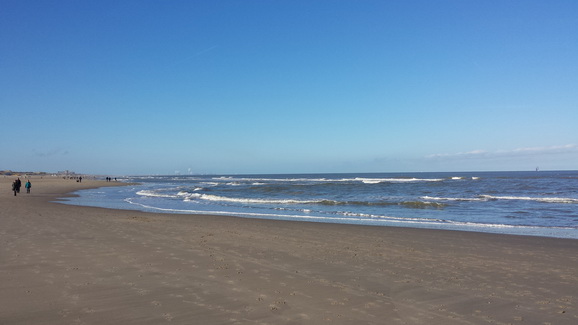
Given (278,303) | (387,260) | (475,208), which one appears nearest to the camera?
(278,303)

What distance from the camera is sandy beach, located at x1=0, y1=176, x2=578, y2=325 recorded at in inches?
224

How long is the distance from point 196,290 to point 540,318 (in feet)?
17.3

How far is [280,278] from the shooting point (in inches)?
305

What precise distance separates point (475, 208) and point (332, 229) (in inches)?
540

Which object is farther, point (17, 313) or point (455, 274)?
point (455, 274)

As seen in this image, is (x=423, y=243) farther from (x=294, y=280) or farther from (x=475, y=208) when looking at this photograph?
(x=475, y=208)

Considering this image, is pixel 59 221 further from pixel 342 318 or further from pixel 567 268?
pixel 567 268

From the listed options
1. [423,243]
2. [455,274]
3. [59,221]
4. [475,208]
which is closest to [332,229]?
[423,243]

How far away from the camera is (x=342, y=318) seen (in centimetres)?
558

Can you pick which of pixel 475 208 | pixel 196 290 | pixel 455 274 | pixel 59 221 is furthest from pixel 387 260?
pixel 475 208

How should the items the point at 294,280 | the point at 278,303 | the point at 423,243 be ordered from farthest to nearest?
1. the point at 423,243
2. the point at 294,280
3. the point at 278,303

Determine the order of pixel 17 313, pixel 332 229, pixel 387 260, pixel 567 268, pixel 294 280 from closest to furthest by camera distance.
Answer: pixel 17 313 < pixel 294 280 < pixel 567 268 < pixel 387 260 < pixel 332 229

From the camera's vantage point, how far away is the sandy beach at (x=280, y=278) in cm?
568

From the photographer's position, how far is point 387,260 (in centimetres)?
973
